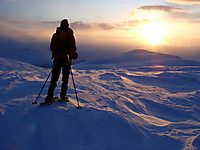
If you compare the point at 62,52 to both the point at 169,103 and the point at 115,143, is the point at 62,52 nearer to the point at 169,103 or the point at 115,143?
the point at 115,143

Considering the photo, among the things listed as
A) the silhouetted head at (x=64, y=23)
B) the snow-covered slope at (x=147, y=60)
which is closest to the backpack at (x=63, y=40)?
the silhouetted head at (x=64, y=23)

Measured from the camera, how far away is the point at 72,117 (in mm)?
3742

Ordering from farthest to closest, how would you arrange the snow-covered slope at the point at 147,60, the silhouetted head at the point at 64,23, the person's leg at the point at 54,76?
1. the snow-covered slope at the point at 147,60
2. the person's leg at the point at 54,76
3. the silhouetted head at the point at 64,23

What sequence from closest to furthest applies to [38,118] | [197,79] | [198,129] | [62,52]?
1. [38,118]
2. [198,129]
3. [62,52]
4. [197,79]

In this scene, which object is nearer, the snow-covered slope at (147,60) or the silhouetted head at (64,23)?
the silhouetted head at (64,23)

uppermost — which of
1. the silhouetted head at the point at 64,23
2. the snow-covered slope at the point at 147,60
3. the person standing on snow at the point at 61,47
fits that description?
the silhouetted head at the point at 64,23

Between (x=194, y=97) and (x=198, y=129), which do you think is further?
(x=194, y=97)

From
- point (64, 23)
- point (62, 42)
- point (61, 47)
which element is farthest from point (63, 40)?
point (64, 23)

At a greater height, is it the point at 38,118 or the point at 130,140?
the point at 38,118

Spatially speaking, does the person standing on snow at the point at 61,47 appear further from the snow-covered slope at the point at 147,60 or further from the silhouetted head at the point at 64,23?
the snow-covered slope at the point at 147,60

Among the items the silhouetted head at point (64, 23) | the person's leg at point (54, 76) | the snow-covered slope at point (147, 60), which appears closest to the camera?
the silhouetted head at point (64, 23)

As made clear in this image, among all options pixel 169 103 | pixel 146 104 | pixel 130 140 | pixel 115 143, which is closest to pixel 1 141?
pixel 115 143

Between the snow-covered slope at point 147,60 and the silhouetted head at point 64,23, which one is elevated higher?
the silhouetted head at point 64,23

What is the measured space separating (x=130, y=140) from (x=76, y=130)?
46.4 inches
